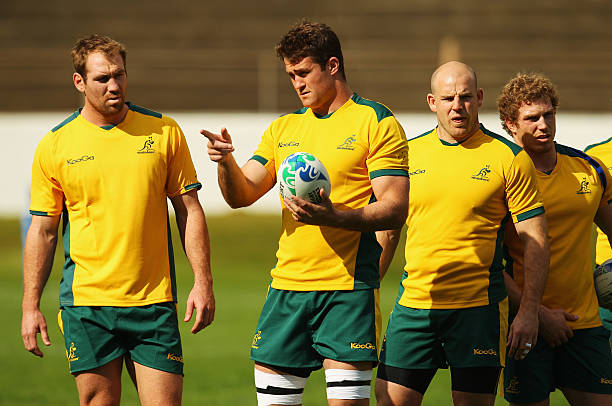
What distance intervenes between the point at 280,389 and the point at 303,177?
1.13m

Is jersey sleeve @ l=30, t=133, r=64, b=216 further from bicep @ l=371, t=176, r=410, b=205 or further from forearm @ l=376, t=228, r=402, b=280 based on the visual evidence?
forearm @ l=376, t=228, r=402, b=280

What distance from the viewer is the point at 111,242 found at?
5.00 metres

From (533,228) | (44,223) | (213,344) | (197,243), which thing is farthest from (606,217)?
(213,344)

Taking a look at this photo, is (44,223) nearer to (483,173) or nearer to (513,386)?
(483,173)

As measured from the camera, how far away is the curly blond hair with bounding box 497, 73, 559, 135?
5457mm

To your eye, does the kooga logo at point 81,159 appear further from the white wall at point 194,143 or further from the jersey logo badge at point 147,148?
Result: the white wall at point 194,143

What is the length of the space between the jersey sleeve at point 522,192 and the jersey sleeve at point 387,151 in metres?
0.63

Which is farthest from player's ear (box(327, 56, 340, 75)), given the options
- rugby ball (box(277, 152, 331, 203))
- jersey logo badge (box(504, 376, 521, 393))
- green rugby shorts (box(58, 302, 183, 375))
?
jersey logo badge (box(504, 376, 521, 393))

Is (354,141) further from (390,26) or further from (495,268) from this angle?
(390,26)

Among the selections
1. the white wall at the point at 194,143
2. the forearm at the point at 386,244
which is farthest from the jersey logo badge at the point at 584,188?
the white wall at the point at 194,143

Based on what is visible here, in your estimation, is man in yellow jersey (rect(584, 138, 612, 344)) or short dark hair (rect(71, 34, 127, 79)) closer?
short dark hair (rect(71, 34, 127, 79))

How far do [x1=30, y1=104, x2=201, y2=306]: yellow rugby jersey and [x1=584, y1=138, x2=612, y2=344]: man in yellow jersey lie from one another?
9.08 ft

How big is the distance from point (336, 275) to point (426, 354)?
72 cm

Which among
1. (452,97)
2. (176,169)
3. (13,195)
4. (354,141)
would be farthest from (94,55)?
(13,195)
